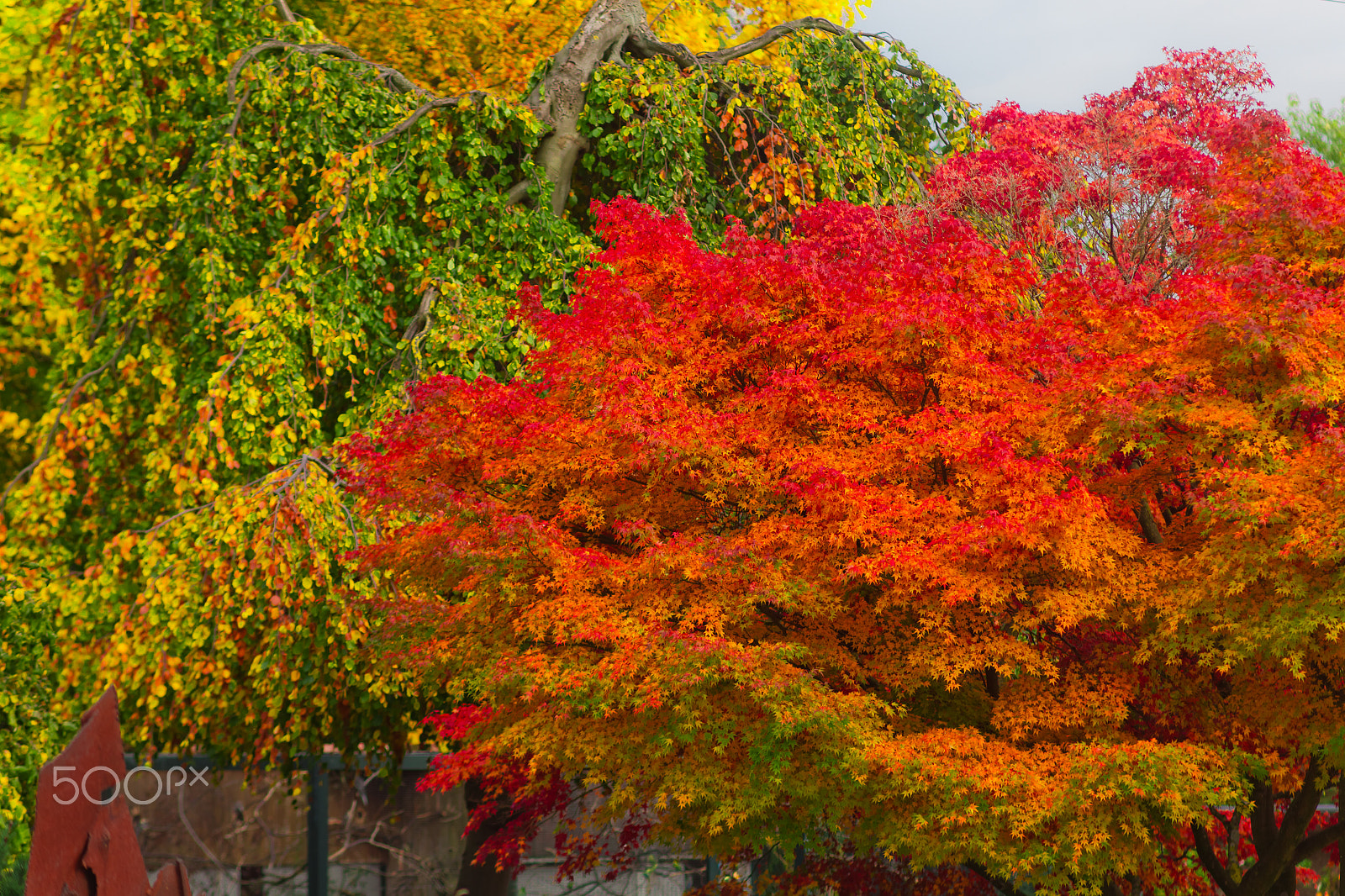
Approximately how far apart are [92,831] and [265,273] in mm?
7890

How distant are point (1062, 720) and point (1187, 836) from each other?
11.7 feet

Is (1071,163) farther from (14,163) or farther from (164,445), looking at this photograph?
(14,163)

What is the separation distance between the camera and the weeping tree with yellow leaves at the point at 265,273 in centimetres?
840

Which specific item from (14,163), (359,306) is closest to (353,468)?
(359,306)

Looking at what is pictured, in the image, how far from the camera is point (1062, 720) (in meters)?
6.21

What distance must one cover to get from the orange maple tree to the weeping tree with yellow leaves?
1611 mm

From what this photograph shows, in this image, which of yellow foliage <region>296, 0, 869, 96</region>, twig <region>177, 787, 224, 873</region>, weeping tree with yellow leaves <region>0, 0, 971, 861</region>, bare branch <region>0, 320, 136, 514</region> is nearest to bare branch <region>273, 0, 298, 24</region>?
weeping tree with yellow leaves <region>0, 0, 971, 861</region>

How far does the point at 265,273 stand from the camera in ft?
31.0

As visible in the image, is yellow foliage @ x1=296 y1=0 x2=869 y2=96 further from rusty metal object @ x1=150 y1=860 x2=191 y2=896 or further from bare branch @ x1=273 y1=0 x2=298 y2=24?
rusty metal object @ x1=150 y1=860 x2=191 y2=896

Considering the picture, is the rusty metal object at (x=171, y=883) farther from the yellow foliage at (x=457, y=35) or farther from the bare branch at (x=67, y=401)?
the yellow foliage at (x=457, y=35)

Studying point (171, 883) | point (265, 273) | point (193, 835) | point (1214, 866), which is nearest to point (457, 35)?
point (265, 273)

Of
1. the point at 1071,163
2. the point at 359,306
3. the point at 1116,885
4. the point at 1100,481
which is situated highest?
the point at 1071,163

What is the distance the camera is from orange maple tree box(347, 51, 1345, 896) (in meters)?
5.61

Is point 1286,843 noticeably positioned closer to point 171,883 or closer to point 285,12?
point 171,883
